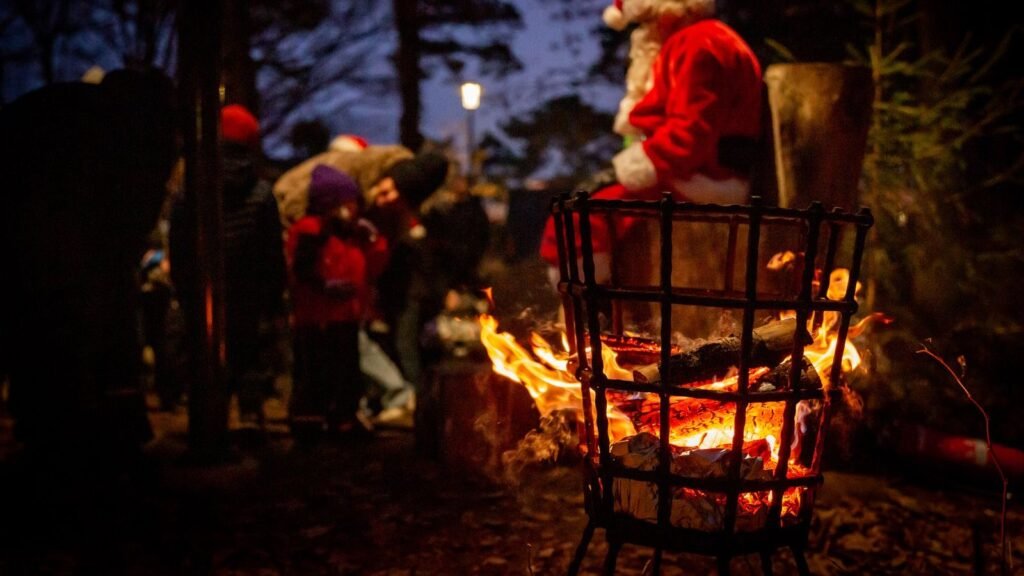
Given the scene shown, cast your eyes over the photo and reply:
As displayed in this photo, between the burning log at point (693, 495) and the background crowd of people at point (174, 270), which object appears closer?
the burning log at point (693, 495)

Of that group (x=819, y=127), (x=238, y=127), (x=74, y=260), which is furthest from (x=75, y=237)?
(x=819, y=127)

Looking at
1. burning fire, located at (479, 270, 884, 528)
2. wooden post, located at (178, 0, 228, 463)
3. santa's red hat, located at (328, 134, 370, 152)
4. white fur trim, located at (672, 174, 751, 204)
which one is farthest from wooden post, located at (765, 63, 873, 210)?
santa's red hat, located at (328, 134, 370, 152)

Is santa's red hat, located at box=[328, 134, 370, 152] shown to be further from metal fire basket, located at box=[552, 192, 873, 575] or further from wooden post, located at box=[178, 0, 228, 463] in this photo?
metal fire basket, located at box=[552, 192, 873, 575]

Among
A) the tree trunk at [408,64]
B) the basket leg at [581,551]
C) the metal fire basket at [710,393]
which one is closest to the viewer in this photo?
the metal fire basket at [710,393]

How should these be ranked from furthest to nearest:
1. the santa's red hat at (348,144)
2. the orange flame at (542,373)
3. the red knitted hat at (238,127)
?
the santa's red hat at (348,144) < the red knitted hat at (238,127) < the orange flame at (542,373)

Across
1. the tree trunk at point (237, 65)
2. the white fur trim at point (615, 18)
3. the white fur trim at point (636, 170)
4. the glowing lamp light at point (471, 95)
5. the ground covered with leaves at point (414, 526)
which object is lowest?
the ground covered with leaves at point (414, 526)

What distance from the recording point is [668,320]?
1906 mm

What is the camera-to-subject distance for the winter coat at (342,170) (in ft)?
21.0

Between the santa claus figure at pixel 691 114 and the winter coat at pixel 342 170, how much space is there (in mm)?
3152

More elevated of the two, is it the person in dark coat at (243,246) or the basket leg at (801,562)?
the person in dark coat at (243,246)

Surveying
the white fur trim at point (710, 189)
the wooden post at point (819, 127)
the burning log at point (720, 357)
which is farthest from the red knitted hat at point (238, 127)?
the burning log at point (720, 357)

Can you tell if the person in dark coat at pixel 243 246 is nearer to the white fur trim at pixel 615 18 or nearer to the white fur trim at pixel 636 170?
the white fur trim at pixel 615 18

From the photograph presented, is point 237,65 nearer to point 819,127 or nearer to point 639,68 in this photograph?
point 639,68

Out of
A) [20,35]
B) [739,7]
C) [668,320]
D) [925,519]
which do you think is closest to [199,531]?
[668,320]
